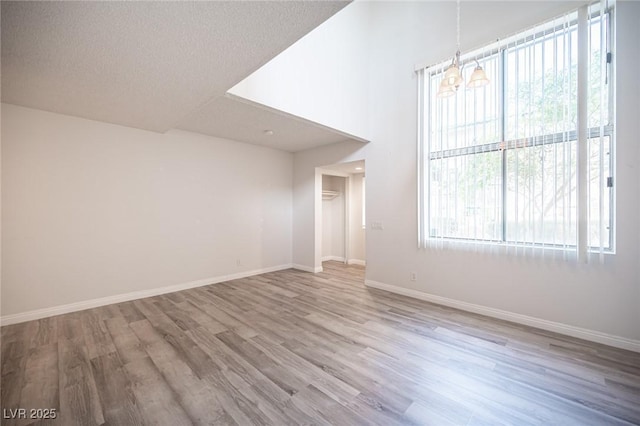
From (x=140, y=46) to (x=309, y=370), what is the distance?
286 cm

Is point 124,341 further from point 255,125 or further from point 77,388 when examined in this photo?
point 255,125

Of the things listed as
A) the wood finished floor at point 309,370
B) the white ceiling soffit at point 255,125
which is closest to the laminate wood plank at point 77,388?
the wood finished floor at point 309,370

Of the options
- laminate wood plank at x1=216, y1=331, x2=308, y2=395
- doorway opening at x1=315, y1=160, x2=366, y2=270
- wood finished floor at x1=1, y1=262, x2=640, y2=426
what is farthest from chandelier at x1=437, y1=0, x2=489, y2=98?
doorway opening at x1=315, y1=160, x2=366, y2=270

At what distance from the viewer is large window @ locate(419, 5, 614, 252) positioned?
2.48 m

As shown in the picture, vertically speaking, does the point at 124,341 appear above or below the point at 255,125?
below

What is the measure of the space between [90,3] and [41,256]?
3.21 m

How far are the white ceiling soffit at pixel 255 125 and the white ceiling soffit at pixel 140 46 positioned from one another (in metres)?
0.50

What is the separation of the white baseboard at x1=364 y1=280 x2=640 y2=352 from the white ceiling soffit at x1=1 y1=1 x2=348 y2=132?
11.8 feet

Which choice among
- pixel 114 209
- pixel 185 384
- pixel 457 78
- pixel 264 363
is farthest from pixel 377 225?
pixel 114 209

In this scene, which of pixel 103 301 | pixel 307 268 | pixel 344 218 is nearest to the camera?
pixel 103 301

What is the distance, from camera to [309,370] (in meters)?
2.03

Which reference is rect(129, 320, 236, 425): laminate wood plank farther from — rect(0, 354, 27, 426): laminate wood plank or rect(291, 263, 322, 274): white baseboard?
rect(291, 263, 322, 274): white baseboard

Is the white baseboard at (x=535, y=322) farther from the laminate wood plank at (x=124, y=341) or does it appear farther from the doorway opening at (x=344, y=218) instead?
the laminate wood plank at (x=124, y=341)

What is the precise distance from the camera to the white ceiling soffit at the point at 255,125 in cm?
318
